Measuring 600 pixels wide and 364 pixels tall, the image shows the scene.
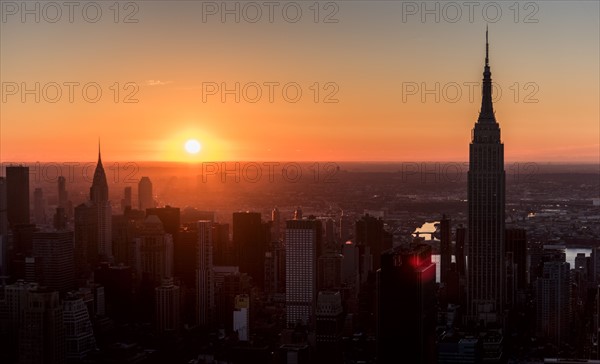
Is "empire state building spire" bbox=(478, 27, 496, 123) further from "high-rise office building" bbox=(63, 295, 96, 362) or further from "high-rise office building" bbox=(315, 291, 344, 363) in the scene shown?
"high-rise office building" bbox=(63, 295, 96, 362)

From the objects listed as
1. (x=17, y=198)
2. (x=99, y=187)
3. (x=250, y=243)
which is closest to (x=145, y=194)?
(x=99, y=187)

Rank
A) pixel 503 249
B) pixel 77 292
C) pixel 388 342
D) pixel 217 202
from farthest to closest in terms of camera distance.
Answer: pixel 503 249 < pixel 217 202 < pixel 77 292 < pixel 388 342

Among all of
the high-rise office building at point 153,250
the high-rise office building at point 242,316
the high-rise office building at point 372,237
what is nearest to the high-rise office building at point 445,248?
the high-rise office building at point 372,237

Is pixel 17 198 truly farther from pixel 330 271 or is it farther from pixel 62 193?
pixel 330 271

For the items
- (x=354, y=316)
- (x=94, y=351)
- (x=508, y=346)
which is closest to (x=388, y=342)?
(x=354, y=316)

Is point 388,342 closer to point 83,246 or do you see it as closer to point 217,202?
point 217,202

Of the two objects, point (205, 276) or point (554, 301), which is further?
point (205, 276)
